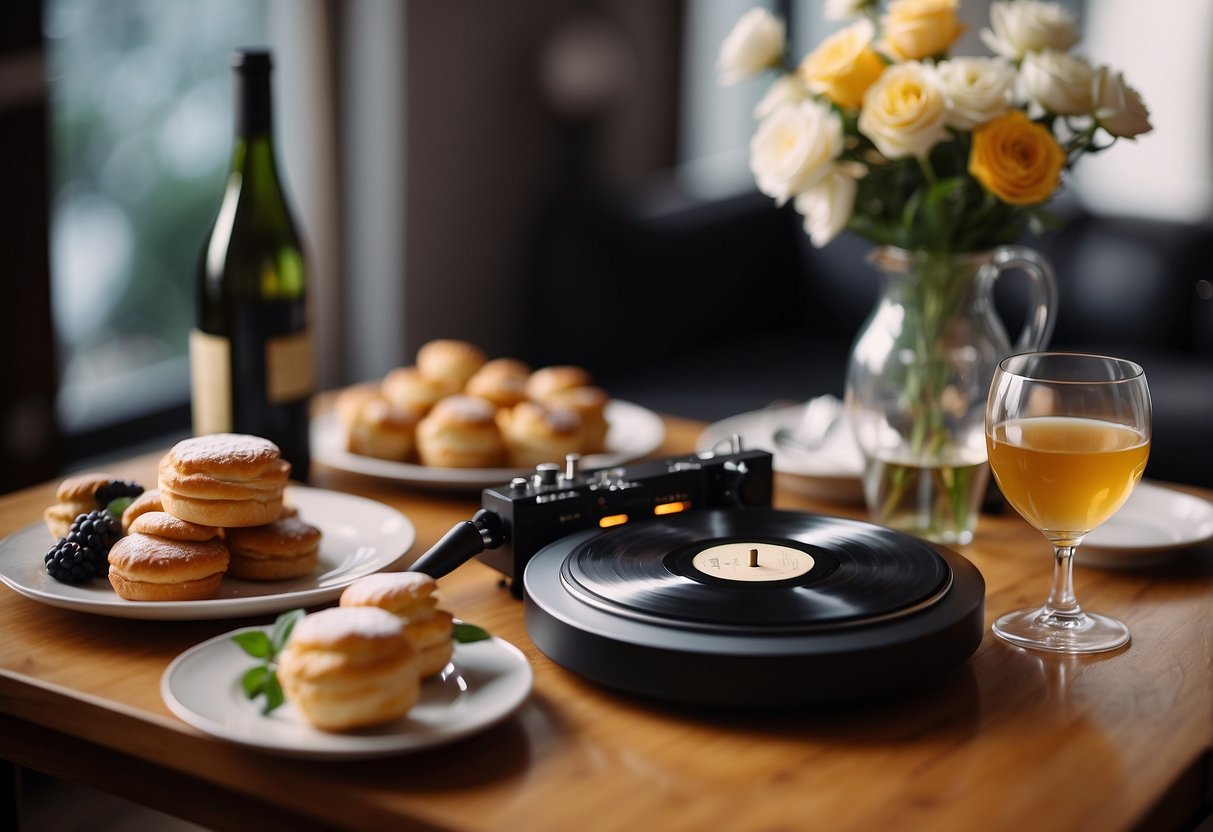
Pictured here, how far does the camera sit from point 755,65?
1296mm

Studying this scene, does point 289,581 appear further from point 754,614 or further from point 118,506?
point 754,614

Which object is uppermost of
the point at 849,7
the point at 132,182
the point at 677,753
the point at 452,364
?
the point at 849,7

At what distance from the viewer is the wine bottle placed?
135 cm

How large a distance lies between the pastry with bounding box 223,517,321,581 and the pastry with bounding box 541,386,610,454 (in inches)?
17.8

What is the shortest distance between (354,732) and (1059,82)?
32.0 inches

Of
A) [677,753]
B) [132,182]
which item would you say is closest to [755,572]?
[677,753]

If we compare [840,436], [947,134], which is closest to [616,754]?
[947,134]

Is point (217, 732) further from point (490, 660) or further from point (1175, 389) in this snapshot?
point (1175, 389)

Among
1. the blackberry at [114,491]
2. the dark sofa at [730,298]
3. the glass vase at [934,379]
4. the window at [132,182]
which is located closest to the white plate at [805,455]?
the glass vase at [934,379]

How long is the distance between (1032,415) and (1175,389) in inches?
67.2

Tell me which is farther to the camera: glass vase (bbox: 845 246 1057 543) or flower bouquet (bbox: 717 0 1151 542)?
glass vase (bbox: 845 246 1057 543)

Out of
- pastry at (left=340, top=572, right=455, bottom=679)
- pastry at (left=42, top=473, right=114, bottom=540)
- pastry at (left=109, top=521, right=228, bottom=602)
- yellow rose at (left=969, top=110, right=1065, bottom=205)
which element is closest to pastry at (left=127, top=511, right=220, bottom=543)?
pastry at (left=109, top=521, right=228, bottom=602)

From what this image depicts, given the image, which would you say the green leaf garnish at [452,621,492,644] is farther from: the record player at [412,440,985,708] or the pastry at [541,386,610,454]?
the pastry at [541,386,610,454]

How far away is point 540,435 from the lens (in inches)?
A: 55.6
